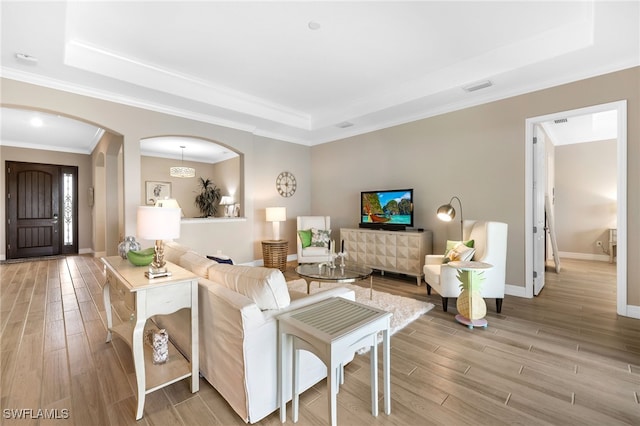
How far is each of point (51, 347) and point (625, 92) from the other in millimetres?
6305

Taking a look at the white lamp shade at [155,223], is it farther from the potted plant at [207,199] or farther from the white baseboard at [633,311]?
the potted plant at [207,199]

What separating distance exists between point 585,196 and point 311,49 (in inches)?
276

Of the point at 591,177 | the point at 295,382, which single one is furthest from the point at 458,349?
the point at 591,177

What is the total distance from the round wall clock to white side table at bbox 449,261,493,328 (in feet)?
13.5

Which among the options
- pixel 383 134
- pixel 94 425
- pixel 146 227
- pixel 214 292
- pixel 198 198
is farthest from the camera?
pixel 198 198

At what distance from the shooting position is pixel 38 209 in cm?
705

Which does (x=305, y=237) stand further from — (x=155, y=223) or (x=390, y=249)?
(x=155, y=223)

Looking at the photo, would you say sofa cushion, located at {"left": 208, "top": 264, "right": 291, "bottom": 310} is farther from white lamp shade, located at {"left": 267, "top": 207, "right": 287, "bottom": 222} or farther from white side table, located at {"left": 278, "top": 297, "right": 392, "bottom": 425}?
white lamp shade, located at {"left": 267, "top": 207, "right": 287, "bottom": 222}

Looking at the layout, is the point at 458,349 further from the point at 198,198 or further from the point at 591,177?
the point at 198,198

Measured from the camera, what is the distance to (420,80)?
160 inches

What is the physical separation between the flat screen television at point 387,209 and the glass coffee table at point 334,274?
5.03 ft

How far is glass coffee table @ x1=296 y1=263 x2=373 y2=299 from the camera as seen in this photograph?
317 centimetres

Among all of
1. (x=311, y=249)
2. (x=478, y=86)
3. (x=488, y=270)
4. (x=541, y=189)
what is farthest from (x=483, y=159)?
(x=311, y=249)

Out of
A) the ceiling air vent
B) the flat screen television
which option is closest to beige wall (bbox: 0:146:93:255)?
the flat screen television
